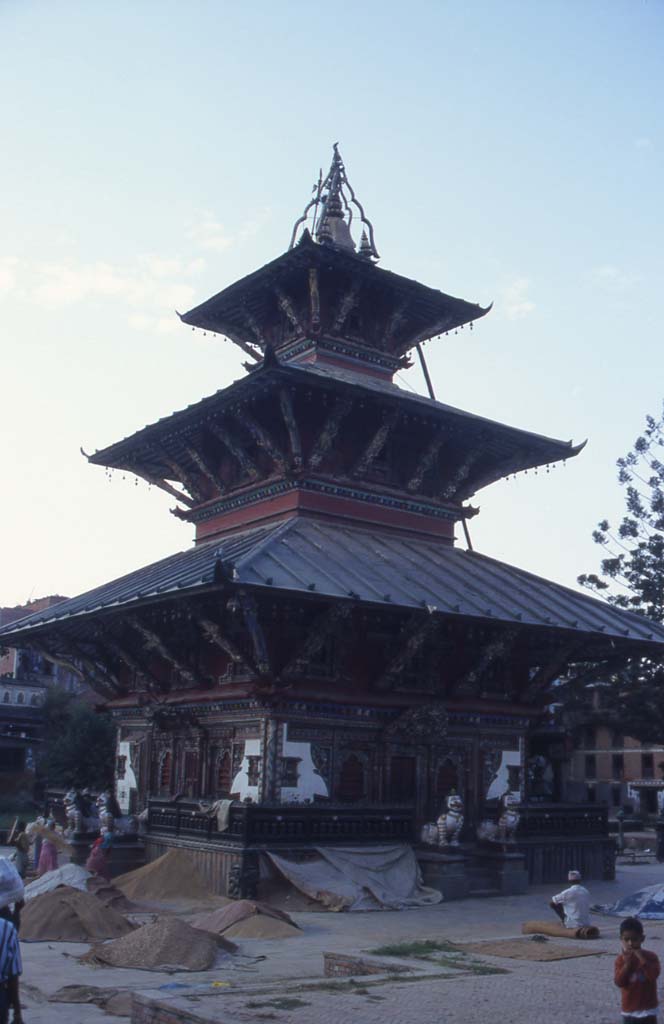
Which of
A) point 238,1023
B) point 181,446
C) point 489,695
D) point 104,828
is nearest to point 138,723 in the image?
point 104,828

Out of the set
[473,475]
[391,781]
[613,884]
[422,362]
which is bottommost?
[613,884]

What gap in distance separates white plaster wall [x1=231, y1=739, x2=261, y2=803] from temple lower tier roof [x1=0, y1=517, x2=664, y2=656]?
3.38 metres

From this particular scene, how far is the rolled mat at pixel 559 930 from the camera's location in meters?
14.7

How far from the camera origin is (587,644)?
23.6 metres

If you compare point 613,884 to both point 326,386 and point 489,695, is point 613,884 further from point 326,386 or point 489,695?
point 326,386

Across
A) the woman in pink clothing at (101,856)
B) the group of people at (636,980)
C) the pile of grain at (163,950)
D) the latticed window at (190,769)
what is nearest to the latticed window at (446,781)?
the latticed window at (190,769)

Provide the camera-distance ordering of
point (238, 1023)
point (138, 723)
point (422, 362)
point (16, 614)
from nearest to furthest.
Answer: point (238, 1023) → point (138, 723) → point (422, 362) → point (16, 614)

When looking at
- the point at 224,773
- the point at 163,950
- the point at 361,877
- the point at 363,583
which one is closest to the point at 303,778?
the point at 224,773

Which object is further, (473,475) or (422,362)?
(422,362)

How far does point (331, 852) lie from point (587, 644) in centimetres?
792

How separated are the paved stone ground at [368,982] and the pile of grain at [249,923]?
1.07 ft

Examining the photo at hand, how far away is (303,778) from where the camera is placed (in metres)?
20.4

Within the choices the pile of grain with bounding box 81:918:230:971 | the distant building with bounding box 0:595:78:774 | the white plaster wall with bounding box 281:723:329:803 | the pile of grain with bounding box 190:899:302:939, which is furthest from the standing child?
the distant building with bounding box 0:595:78:774

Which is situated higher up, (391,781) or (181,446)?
(181,446)
